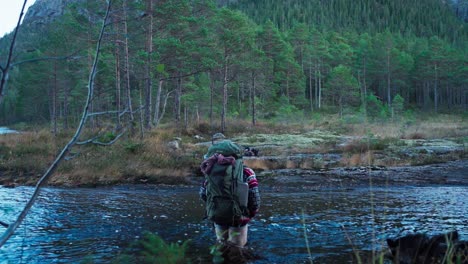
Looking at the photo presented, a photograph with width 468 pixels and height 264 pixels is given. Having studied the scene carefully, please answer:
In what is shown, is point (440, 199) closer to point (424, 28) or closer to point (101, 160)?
point (101, 160)

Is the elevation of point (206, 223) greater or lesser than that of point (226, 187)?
lesser

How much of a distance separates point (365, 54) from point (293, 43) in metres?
13.6

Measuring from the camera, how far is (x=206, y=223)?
8250 millimetres

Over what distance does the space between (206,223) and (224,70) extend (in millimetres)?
26997

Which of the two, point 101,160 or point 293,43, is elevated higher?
point 293,43

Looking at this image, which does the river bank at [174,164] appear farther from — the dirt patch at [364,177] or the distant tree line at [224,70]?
the distant tree line at [224,70]

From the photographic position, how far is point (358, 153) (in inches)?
768

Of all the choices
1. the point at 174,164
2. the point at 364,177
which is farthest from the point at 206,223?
the point at 364,177

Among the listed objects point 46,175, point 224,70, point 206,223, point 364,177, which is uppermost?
point 224,70

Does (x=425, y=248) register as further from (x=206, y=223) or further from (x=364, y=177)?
(x=364, y=177)

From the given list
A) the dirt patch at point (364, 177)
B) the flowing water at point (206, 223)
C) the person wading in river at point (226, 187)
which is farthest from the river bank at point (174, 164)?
the person wading in river at point (226, 187)

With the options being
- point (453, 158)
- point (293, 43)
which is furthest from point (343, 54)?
point (453, 158)

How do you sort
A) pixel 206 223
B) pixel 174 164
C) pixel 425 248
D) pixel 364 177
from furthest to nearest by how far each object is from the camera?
pixel 174 164
pixel 364 177
pixel 206 223
pixel 425 248

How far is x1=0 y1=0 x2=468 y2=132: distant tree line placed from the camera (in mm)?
26375
